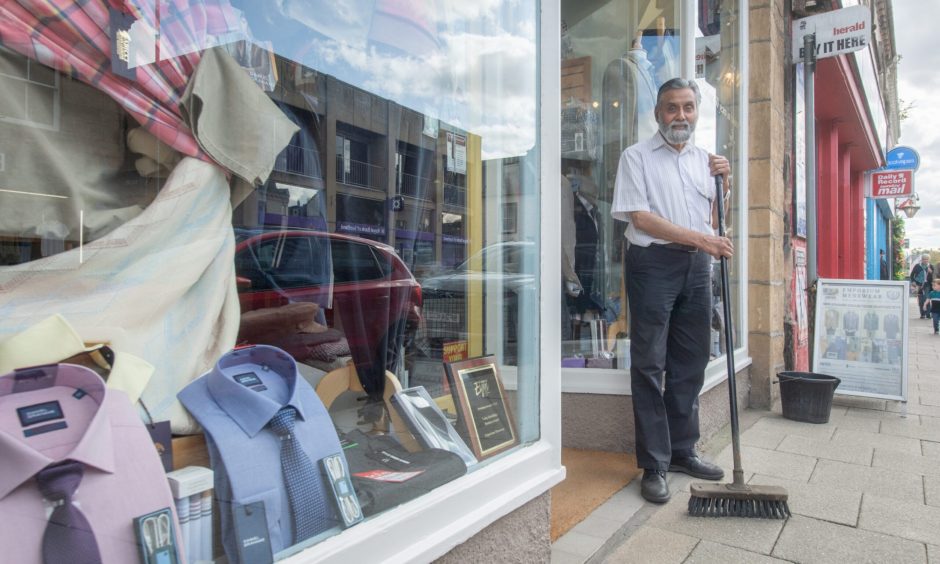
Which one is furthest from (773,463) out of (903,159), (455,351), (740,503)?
(903,159)

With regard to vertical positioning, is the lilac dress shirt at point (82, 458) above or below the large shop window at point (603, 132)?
below

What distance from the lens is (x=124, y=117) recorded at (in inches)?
56.6

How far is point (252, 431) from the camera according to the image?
1304mm

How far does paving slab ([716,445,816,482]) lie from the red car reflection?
1941 millimetres

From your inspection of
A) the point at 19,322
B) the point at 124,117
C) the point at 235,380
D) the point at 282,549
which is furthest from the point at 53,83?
the point at 282,549

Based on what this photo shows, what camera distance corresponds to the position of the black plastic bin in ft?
13.8

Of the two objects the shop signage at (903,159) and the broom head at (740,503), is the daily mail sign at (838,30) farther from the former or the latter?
the shop signage at (903,159)

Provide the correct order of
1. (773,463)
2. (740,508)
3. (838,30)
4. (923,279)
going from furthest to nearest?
(923,279)
(838,30)
(773,463)
(740,508)

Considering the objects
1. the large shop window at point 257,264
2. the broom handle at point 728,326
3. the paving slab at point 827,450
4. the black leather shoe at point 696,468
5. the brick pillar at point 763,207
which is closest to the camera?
the large shop window at point 257,264

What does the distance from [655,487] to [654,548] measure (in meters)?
0.48

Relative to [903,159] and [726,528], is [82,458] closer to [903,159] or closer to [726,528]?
[726,528]

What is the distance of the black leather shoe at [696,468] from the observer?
9.73ft

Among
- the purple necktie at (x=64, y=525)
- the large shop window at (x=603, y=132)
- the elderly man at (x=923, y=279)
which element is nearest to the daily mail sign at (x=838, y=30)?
the large shop window at (x=603, y=132)

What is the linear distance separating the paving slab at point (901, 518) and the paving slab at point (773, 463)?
36 centimetres
